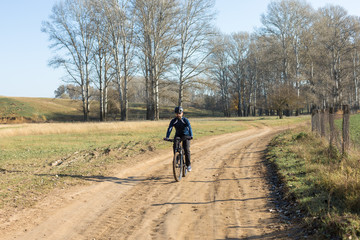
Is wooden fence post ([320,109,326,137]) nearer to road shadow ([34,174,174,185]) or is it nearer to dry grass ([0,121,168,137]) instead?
road shadow ([34,174,174,185])

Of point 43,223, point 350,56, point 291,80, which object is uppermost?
point 350,56

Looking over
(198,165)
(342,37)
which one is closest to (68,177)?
A: (198,165)

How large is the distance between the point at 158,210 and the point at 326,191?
11.7 feet

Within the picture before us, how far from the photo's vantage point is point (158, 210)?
567cm

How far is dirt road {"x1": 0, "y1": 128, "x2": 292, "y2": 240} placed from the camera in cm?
463

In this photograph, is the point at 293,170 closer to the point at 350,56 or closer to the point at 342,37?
the point at 342,37

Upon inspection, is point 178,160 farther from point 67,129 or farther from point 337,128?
point 67,129

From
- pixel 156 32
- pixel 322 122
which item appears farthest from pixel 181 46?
pixel 322 122

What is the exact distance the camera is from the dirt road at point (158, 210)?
4.63 metres

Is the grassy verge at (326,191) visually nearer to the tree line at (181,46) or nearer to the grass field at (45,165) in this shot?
the grass field at (45,165)

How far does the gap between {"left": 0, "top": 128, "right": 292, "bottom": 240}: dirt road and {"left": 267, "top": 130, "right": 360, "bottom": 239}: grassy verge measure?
667 mm

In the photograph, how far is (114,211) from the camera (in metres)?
5.73

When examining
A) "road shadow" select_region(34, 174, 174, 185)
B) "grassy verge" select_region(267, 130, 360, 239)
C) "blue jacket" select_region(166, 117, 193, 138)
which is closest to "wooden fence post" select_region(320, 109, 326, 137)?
"grassy verge" select_region(267, 130, 360, 239)

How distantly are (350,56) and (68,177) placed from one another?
5454 centimetres
